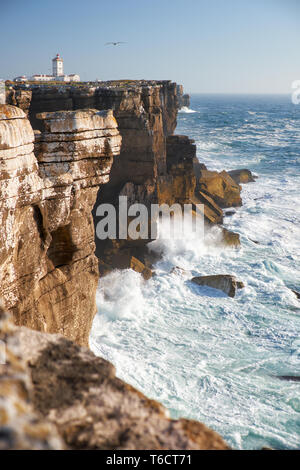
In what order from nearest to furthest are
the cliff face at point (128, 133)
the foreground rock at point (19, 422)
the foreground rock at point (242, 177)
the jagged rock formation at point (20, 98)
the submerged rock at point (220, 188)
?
the foreground rock at point (19, 422)
the jagged rock formation at point (20, 98)
the cliff face at point (128, 133)
the submerged rock at point (220, 188)
the foreground rock at point (242, 177)

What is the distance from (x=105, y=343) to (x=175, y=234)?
35.3 ft

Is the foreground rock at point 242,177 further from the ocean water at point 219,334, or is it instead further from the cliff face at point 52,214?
the cliff face at point 52,214

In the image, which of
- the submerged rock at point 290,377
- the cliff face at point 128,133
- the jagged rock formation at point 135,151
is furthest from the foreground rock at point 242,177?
the submerged rock at point 290,377

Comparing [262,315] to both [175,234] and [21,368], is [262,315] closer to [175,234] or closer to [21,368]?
[175,234]

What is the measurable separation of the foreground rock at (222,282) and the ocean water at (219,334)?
30 cm

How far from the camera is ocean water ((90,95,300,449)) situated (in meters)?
11.1

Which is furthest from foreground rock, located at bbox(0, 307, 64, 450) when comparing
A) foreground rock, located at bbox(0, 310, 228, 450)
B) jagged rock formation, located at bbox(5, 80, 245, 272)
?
jagged rock formation, located at bbox(5, 80, 245, 272)

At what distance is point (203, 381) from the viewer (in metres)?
12.3

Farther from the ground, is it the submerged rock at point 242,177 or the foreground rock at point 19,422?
the foreground rock at point 19,422

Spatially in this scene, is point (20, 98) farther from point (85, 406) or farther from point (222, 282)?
point (85, 406)

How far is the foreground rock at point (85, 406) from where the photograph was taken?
2883 mm

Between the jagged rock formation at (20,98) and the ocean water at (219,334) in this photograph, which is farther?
the jagged rock formation at (20,98)

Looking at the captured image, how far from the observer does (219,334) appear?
1498cm

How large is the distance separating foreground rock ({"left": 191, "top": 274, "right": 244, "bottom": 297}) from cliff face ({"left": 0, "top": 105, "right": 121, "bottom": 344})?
8323 mm
